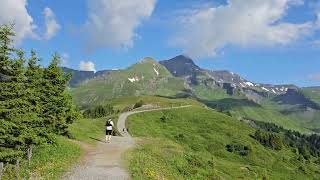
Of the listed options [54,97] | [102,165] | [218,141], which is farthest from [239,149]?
[102,165]

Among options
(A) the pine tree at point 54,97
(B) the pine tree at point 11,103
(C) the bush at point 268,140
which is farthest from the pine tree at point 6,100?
(C) the bush at point 268,140

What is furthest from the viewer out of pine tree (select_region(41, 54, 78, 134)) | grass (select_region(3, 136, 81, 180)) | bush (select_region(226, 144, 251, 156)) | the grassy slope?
bush (select_region(226, 144, 251, 156))

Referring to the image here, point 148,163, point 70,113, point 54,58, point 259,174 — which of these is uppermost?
point 54,58

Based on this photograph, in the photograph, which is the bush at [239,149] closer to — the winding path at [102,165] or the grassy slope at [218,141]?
the grassy slope at [218,141]

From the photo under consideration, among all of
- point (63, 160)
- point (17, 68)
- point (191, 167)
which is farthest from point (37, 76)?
point (191, 167)

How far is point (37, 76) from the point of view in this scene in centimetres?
4425

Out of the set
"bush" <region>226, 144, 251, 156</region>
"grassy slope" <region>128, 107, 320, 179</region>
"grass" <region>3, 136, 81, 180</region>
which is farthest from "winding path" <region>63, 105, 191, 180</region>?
"bush" <region>226, 144, 251, 156</region>

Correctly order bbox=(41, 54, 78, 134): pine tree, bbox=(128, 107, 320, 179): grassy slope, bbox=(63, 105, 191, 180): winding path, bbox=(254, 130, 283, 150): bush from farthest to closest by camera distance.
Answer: bbox=(254, 130, 283, 150): bush
bbox=(128, 107, 320, 179): grassy slope
bbox=(41, 54, 78, 134): pine tree
bbox=(63, 105, 191, 180): winding path

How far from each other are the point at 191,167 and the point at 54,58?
18055 mm

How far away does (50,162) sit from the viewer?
140 feet

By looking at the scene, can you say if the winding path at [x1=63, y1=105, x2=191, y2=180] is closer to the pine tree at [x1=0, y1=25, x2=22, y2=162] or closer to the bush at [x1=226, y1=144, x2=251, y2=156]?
the pine tree at [x1=0, y1=25, x2=22, y2=162]

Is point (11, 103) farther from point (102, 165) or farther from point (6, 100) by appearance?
point (102, 165)

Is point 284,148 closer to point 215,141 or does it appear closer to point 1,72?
point 215,141

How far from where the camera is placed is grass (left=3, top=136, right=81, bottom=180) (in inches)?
1460
